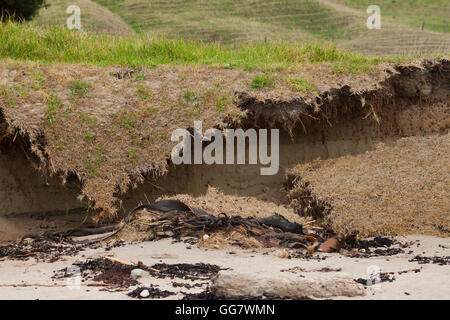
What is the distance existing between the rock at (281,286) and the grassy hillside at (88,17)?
57.9ft

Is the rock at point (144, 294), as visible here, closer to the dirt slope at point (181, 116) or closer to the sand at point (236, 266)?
the sand at point (236, 266)

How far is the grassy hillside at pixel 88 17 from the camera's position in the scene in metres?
21.1

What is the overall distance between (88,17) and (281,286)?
65.6 feet

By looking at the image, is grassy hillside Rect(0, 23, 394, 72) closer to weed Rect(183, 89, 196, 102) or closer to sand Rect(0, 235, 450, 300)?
weed Rect(183, 89, 196, 102)

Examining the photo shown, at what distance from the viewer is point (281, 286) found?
12.5 feet

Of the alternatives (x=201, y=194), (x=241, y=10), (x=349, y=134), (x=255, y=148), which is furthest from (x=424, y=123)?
(x=241, y=10)

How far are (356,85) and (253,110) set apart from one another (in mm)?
1427

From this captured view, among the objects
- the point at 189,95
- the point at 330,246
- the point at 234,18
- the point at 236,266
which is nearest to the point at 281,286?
the point at 236,266

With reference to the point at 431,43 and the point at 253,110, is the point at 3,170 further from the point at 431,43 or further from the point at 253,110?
the point at 431,43

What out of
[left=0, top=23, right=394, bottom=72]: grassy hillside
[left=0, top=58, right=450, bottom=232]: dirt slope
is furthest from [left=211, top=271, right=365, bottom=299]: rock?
[left=0, top=23, right=394, bottom=72]: grassy hillside

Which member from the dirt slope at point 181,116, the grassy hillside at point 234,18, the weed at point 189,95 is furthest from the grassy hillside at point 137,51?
the grassy hillside at point 234,18

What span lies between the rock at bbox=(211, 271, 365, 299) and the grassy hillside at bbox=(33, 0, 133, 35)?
57.9 ft
